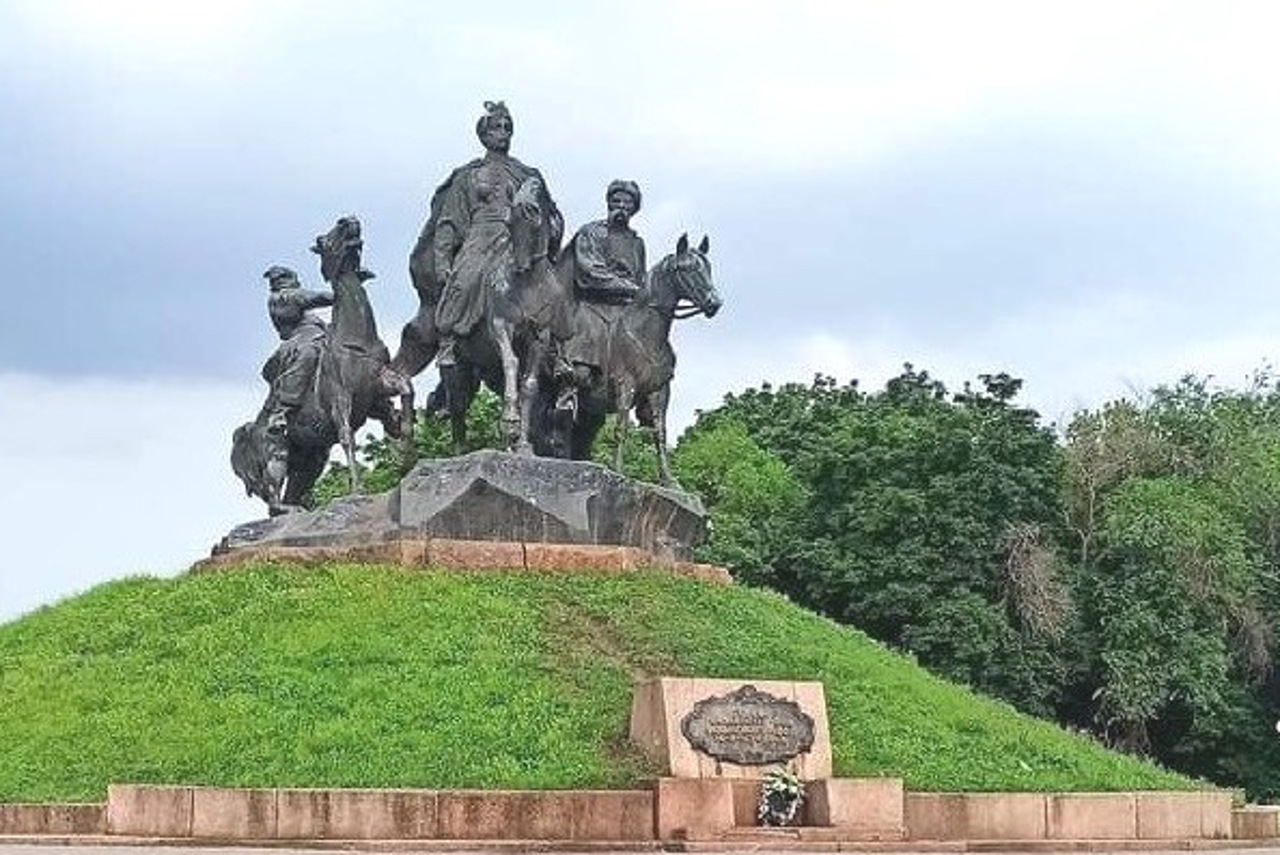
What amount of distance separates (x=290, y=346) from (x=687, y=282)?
539 cm

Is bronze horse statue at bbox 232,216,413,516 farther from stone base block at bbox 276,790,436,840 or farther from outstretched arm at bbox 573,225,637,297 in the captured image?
stone base block at bbox 276,790,436,840

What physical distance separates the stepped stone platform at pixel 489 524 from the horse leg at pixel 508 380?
50 centimetres

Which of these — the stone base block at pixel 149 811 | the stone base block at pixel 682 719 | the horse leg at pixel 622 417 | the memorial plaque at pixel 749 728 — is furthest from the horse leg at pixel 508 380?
the stone base block at pixel 149 811

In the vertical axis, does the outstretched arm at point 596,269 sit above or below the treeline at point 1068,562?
above

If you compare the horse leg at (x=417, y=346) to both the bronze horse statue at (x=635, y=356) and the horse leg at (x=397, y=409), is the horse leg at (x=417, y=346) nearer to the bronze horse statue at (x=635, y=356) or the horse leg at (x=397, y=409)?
the horse leg at (x=397, y=409)

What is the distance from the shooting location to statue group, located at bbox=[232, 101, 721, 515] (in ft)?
72.3

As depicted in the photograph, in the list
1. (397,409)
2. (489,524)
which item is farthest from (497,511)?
(397,409)

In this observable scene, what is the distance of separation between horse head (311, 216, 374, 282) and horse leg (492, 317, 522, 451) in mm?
1793

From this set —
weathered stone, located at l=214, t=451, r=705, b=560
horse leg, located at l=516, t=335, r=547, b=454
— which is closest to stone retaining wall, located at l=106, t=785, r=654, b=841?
weathered stone, located at l=214, t=451, r=705, b=560

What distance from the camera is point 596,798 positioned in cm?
1529

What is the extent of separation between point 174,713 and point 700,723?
4579 millimetres

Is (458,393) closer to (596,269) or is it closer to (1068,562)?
(596,269)

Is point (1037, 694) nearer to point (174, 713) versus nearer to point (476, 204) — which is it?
point (476, 204)

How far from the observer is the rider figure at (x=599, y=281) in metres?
22.4
